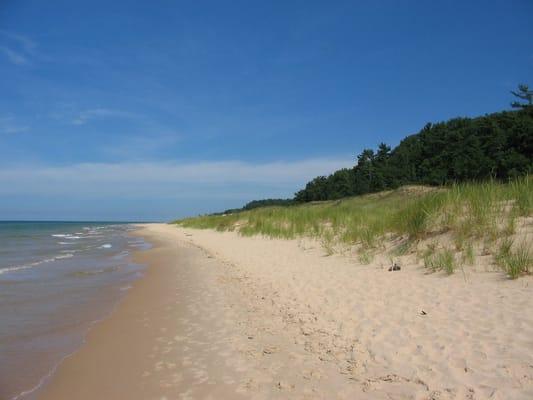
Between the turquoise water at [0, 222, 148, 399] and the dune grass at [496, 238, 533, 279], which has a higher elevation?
the dune grass at [496, 238, 533, 279]

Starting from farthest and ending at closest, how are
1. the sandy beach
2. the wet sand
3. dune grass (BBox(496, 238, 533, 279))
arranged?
dune grass (BBox(496, 238, 533, 279)) → the wet sand → the sandy beach

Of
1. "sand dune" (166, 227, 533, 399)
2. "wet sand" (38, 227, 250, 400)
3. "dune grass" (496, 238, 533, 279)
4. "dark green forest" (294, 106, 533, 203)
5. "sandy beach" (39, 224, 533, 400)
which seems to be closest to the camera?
"sand dune" (166, 227, 533, 399)

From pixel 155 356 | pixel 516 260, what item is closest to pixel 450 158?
pixel 516 260

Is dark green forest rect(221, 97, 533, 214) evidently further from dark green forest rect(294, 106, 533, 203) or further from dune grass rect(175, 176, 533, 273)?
dune grass rect(175, 176, 533, 273)

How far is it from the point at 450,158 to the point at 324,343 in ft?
147

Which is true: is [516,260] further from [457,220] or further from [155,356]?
[155,356]

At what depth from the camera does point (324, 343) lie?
4.41 meters

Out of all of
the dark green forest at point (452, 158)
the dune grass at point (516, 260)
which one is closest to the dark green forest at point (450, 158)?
the dark green forest at point (452, 158)

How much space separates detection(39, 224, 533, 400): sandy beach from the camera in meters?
3.33

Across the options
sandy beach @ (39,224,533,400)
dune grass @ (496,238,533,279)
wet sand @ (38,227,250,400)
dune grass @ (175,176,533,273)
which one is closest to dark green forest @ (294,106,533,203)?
dune grass @ (175,176,533,273)

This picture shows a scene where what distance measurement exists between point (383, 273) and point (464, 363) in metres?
4.02

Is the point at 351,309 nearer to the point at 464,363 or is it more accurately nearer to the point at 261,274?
the point at 464,363

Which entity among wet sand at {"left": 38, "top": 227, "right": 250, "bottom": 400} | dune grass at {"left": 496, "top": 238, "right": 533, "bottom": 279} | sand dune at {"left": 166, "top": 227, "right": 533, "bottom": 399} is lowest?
wet sand at {"left": 38, "top": 227, "right": 250, "bottom": 400}

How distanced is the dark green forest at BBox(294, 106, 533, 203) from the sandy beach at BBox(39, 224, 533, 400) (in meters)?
11.7
